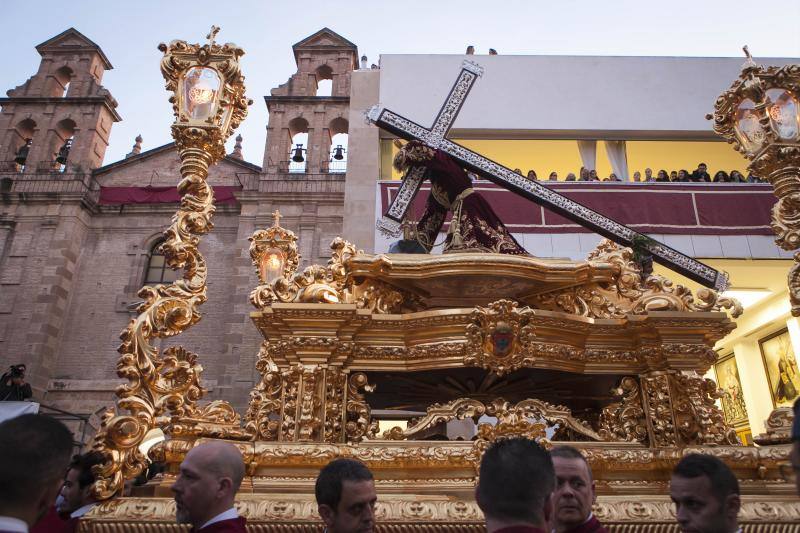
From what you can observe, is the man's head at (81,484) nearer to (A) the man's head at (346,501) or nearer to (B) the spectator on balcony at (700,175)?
(A) the man's head at (346,501)

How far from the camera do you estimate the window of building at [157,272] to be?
18391 mm

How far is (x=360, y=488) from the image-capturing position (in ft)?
7.11

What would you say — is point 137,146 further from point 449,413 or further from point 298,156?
point 449,413

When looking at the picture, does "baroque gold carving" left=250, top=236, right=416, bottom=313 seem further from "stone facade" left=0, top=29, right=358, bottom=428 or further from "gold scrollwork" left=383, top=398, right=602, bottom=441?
"stone facade" left=0, top=29, right=358, bottom=428

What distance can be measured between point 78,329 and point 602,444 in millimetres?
17556

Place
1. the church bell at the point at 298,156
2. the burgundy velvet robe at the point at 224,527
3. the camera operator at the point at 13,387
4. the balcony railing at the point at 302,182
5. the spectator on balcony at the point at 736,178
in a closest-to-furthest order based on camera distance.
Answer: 1. the burgundy velvet robe at the point at 224,527
2. the camera operator at the point at 13,387
3. the spectator on balcony at the point at 736,178
4. the balcony railing at the point at 302,182
5. the church bell at the point at 298,156

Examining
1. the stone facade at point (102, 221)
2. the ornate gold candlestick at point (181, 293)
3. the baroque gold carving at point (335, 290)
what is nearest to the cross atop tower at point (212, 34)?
the ornate gold candlestick at point (181, 293)

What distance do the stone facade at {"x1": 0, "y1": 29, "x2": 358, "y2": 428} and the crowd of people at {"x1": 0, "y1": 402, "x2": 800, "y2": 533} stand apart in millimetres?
13088

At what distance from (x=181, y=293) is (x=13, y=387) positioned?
364 inches

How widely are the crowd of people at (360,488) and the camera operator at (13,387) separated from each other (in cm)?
958

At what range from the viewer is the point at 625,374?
448 cm

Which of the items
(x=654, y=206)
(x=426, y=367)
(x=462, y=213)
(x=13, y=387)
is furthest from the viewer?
(x=13, y=387)

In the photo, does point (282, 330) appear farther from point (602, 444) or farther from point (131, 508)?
point (602, 444)

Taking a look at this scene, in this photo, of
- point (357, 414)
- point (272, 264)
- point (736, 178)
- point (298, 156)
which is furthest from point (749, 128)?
point (298, 156)
